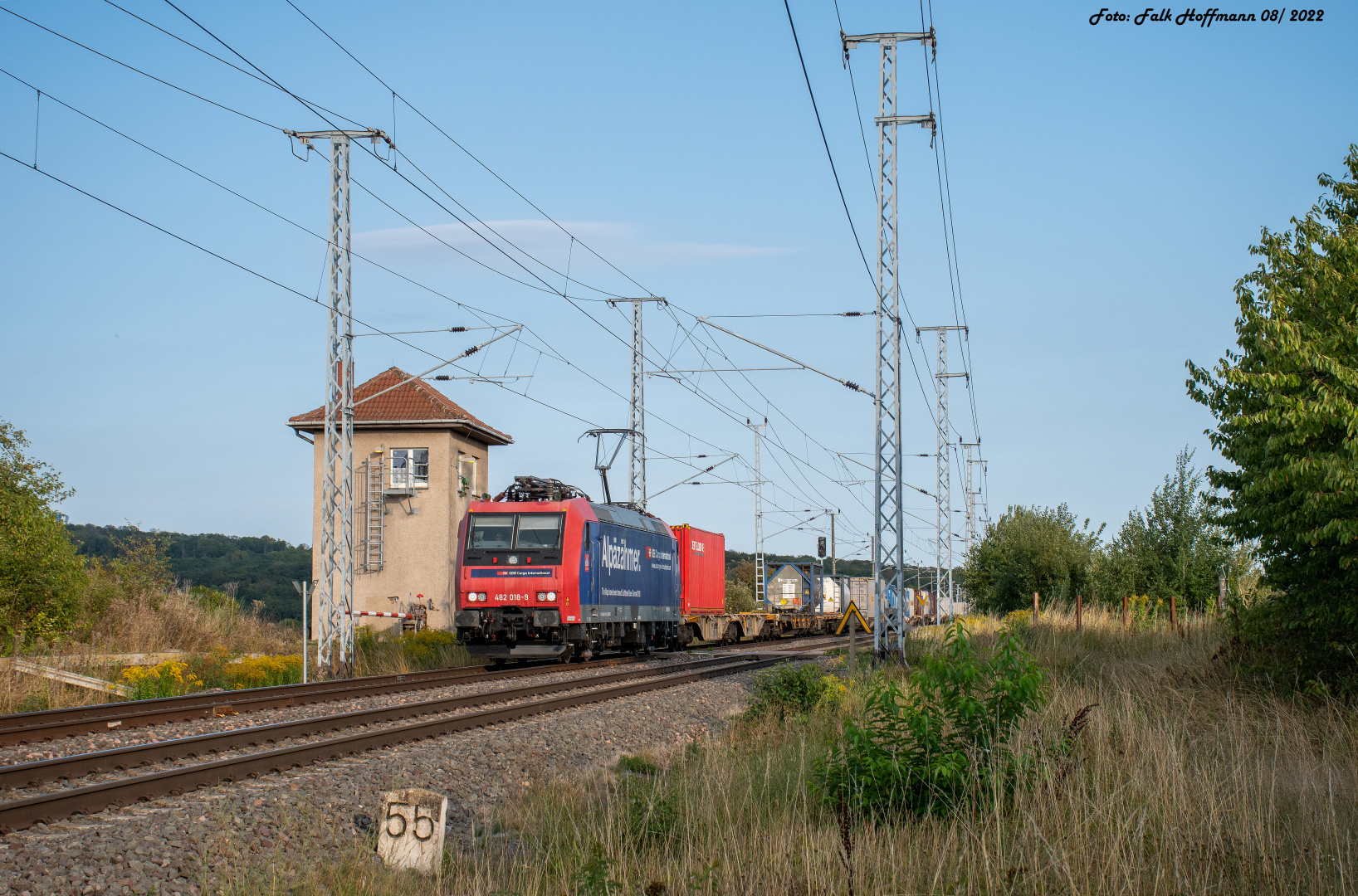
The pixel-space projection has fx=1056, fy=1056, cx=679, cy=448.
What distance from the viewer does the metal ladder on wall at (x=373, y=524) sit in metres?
33.6

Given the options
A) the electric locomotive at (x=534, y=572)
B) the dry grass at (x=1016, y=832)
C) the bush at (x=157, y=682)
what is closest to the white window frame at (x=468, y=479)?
the electric locomotive at (x=534, y=572)

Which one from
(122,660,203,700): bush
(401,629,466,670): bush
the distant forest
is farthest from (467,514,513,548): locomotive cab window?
the distant forest

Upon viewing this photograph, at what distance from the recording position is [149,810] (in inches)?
294

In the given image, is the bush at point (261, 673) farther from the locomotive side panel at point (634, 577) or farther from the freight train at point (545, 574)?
the locomotive side panel at point (634, 577)

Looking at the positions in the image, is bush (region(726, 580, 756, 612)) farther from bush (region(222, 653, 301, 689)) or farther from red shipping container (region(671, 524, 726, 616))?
bush (region(222, 653, 301, 689))

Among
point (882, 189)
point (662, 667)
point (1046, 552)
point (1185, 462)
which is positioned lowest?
point (662, 667)

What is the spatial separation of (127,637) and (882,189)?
701 inches

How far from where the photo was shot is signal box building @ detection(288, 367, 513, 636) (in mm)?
33188

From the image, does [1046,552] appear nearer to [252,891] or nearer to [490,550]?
[490,550]

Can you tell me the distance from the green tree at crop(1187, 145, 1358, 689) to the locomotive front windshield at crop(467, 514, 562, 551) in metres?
12.5

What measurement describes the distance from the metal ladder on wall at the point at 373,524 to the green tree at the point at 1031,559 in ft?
72.2

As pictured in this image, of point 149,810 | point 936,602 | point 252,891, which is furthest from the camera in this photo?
point 936,602

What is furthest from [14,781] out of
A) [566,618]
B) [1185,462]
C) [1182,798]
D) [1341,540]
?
[1185,462]

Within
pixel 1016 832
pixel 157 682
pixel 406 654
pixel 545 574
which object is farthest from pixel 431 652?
pixel 1016 832
